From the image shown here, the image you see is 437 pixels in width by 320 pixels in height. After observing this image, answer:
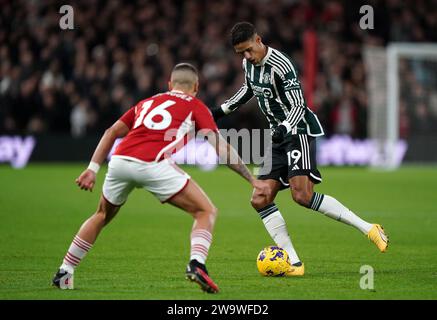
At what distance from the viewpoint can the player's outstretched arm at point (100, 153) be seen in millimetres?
6953

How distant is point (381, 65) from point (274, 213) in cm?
1607

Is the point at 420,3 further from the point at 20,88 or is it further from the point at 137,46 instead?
the point at 20,88

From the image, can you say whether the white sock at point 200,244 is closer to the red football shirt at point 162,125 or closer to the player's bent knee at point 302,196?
the red football shirt at point 162,125

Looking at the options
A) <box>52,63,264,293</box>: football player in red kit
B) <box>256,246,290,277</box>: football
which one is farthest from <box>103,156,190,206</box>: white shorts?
<box>256,246,290,277</box>: football

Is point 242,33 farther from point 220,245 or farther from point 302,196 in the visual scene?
point 220,245

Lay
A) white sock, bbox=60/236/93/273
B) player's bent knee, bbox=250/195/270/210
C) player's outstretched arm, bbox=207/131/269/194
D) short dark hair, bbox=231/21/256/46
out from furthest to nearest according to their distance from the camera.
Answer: player's bent knee, bbox=250/195/270/210
short dark hair, bbox=231/21/256/46
white sock, bbox=60/236/93/273
player's outstretched arm, bbox=207/131/269/194

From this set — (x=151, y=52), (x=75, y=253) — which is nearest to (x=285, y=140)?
(x=75, y=253)

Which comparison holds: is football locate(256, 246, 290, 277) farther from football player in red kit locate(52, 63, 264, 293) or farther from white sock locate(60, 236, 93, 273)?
white sock locate(60, 236, 93, 273)

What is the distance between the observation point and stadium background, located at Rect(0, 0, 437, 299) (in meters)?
15.9

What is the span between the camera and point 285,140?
863cm

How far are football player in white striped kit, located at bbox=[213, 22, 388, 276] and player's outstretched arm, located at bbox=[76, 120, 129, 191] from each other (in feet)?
5.54

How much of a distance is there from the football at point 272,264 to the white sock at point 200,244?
49.9 inches
